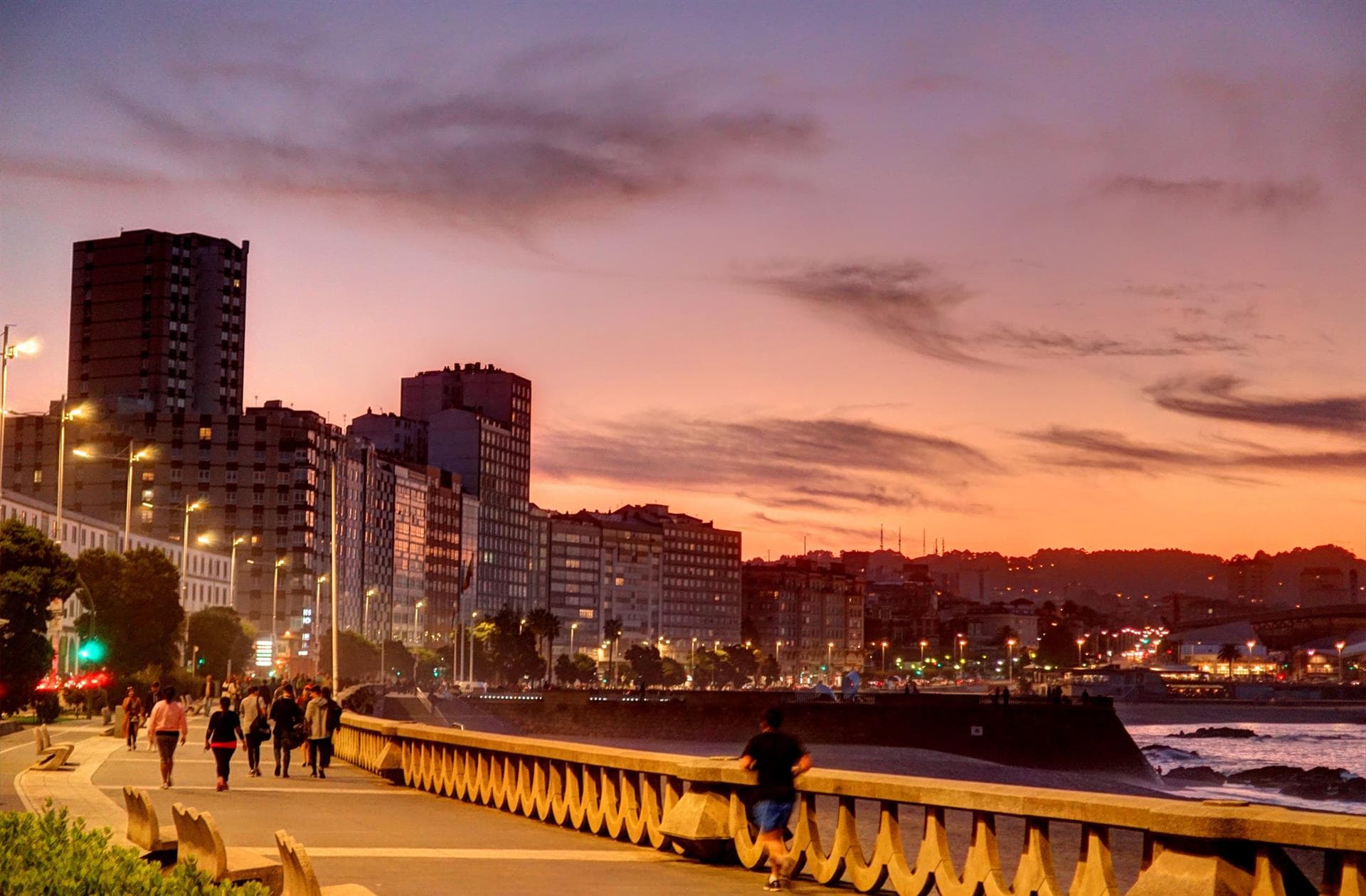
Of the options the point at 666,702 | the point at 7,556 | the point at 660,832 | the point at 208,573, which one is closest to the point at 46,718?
the point at 7,556

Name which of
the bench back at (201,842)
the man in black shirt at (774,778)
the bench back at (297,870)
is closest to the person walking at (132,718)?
the bench back at (201,842)

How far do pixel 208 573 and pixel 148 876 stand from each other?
627 feet

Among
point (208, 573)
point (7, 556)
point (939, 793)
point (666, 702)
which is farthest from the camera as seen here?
point (208, 573)

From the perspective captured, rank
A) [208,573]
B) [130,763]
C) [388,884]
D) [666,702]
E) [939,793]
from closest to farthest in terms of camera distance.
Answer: [939,793] → [388,884] → [130,763] → [666,702] → [208,573]

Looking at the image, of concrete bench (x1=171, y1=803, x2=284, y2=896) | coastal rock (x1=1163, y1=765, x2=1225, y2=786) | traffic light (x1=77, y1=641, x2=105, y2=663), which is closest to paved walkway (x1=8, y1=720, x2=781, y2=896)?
concrete bench (x1=171, y1=803, x2=284, y2=896)

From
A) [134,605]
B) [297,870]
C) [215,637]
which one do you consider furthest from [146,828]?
[215,637]

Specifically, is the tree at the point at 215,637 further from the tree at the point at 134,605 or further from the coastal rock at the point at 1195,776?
the coastal rock at the point at 1195,776

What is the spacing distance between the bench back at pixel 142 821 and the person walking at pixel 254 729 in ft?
75.6

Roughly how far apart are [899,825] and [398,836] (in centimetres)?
727

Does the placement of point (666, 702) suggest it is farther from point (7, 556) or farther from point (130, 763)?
point (130, 763)

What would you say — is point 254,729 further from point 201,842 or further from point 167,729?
point 201,842

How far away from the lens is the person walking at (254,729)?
43438 millimetres

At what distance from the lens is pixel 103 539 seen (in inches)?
6467

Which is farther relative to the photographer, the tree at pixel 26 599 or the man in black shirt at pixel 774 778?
the tree at pixel 26 599
